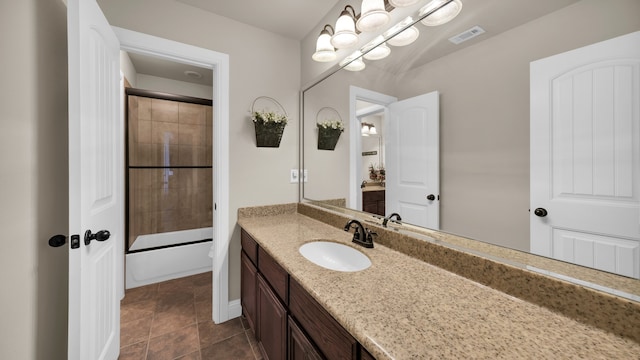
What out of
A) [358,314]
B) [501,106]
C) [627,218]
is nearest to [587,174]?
[627,218]

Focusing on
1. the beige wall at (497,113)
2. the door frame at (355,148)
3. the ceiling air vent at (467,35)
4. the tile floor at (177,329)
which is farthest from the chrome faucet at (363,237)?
the tile floor at (177,329)

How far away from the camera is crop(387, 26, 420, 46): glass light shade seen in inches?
43.9

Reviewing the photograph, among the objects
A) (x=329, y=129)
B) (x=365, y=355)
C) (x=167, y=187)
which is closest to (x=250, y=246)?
(x=329, y=129)

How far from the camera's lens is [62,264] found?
3.73 feet

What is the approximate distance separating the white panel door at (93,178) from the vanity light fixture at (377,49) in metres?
1.35

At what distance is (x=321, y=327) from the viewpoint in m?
0.78

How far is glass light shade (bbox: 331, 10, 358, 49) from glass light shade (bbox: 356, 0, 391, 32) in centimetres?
13

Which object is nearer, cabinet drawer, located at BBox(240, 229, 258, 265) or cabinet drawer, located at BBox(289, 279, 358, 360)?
cabinet drawer, located at BBox(289, 279, 358, 360)

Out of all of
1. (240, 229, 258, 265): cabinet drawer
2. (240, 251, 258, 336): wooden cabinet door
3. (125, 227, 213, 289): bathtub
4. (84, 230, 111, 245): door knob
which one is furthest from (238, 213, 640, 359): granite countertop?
(125, 227, 213, 289): bathtub

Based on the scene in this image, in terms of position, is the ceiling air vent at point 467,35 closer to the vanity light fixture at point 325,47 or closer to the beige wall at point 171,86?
the vanity light fixture at point 325,47

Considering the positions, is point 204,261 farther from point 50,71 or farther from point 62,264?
point 50,71

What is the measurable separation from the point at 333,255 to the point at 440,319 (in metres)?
0.76

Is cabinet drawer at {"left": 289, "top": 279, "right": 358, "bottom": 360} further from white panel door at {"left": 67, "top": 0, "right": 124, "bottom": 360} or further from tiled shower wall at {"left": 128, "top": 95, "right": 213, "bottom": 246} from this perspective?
tiled shower wall at {"left": 128, "top": 95, "right": 213, "bottom": 246}

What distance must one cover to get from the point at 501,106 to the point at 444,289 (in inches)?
26.1
